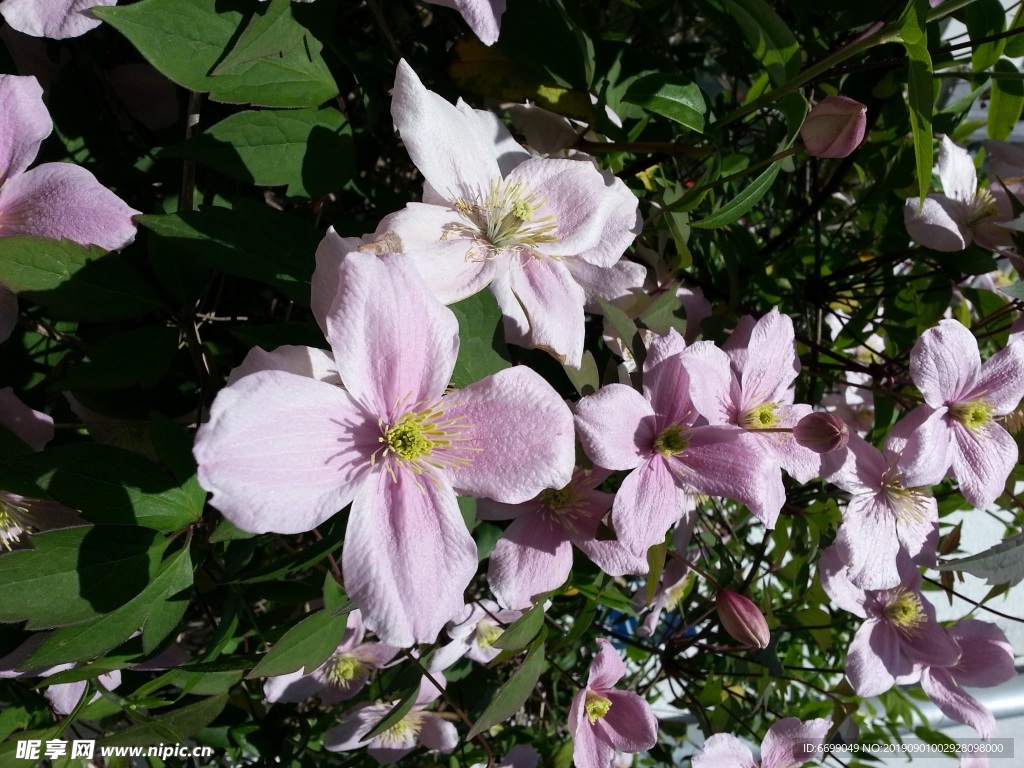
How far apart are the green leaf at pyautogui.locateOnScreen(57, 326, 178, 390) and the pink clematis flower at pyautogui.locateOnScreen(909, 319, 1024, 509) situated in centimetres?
60

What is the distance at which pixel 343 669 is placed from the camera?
845 millimetres

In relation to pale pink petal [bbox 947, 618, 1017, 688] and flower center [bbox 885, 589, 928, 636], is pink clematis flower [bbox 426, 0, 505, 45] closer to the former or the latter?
flower center [bbox 885, 589, 928, 636]

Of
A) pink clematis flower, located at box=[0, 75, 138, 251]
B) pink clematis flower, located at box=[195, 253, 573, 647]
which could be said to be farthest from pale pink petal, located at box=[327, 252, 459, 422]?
pink clematis flower, located at box=[0, 75, 138, 251]

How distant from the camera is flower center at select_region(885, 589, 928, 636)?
0.75m

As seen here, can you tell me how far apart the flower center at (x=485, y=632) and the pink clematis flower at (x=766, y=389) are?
44 centimetres

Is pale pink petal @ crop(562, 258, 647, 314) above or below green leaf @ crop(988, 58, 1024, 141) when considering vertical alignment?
below

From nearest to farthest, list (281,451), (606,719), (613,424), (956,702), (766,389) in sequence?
(281,451)
(613,424)
(766,389)
(606,719)
(956,702)

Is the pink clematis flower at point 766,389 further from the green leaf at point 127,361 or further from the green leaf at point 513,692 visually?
the green leaf at point 127,361

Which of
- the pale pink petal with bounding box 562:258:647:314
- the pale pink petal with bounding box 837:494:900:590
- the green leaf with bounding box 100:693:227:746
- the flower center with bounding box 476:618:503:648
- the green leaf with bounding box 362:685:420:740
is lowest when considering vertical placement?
the flower center with bounding box 476:618:503:648

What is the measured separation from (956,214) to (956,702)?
1.77 feet

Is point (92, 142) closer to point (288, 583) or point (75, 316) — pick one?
point (75, 316)

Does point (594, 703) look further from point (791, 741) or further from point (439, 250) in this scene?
point (439, 250)

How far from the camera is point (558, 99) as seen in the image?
594mm

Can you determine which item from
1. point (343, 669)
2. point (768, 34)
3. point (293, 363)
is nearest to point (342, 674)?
point (343, 669)
